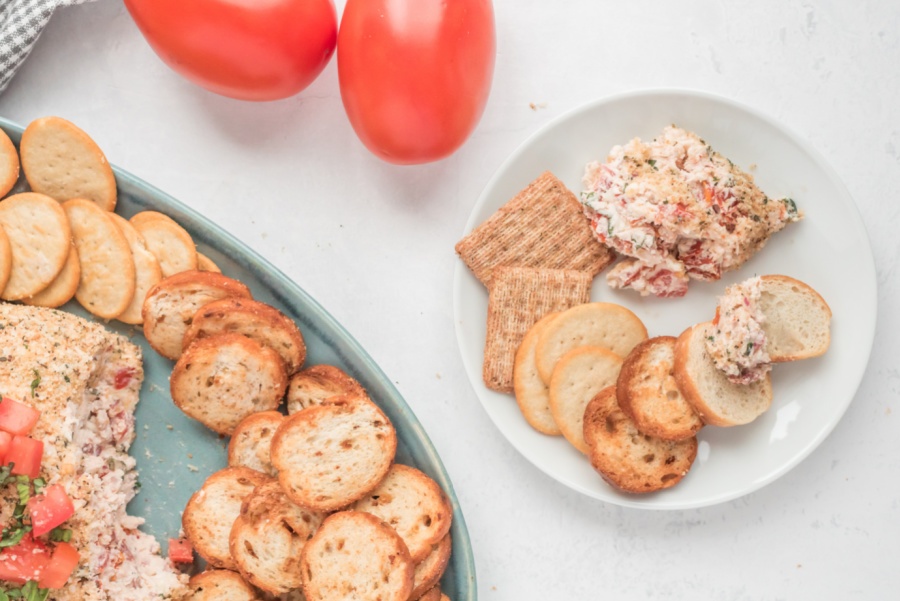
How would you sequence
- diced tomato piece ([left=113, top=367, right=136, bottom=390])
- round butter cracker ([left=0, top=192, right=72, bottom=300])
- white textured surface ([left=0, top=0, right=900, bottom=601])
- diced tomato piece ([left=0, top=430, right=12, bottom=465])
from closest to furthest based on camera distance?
1. diced tomato piece ([left=0, top=430, right=12, bottom=465])
2. round butter cracker ([left=0, top=192, right=72, bottom=300])
3. diced tomato piece ([left=113, top=367, right=136, bottom=390])
4. white textured surface ([left=0, top=0, right=900, bottom=601])

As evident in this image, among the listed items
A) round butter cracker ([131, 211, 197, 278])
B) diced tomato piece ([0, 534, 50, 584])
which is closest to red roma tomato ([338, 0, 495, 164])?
round butter cracker ([131, 211, 197, 278])

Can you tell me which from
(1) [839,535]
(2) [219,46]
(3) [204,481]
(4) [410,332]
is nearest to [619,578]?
(1) [839,535]

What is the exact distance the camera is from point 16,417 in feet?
7.68

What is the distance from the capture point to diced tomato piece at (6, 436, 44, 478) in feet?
7.55

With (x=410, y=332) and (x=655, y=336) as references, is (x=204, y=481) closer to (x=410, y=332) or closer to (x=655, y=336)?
(x=410, y=332)

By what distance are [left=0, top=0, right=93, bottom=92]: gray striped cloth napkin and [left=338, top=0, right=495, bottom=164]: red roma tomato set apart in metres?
1.04

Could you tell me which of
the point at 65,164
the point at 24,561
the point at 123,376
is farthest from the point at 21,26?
the point at 24,561

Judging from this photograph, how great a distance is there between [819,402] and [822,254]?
478 mm

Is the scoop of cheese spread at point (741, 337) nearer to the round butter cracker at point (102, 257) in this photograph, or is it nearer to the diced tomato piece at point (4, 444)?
the round butter cracker at point (102, 257)

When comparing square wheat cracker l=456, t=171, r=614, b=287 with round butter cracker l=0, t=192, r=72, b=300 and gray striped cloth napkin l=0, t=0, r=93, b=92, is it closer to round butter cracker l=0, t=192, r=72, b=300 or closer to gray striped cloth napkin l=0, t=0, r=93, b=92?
round butter cracker l=0, t=192, r=72, b=300

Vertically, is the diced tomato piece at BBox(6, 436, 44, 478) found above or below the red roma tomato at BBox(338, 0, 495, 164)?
below

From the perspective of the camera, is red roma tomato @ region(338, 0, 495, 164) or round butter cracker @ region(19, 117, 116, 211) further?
round butter cracker @ region(19, 117, 116, 211)

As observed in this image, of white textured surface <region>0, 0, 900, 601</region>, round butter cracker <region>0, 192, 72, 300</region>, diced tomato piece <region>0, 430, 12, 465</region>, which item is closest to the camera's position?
diced tomato piece <region>0, 430, 12, 465</region>

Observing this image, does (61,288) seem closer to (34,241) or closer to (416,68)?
(34,241)
